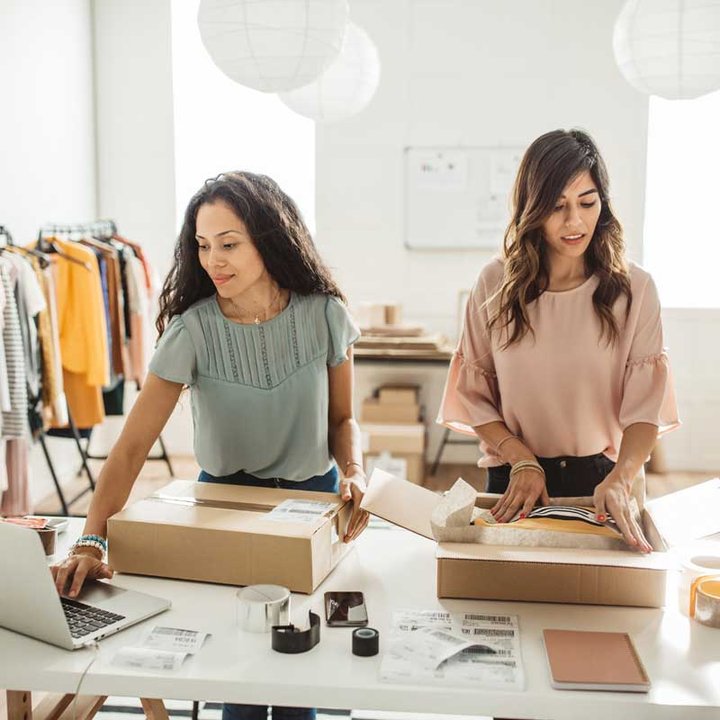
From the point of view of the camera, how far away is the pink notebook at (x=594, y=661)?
1.22m

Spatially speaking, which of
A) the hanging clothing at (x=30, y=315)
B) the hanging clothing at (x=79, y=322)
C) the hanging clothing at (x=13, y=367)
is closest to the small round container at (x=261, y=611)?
the hanging clothing at (x=13, y=367)

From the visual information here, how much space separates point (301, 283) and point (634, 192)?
3.85 m

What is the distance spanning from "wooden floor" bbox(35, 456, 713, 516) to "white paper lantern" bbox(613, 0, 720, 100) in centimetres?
251

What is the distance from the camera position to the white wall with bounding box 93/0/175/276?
17.4ft

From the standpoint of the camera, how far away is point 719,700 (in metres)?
1.21

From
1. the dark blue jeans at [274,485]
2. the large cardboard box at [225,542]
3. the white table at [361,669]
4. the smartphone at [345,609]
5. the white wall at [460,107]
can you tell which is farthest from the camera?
the white wall at [460,107]

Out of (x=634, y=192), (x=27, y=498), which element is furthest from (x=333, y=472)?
(x=634, y=192)

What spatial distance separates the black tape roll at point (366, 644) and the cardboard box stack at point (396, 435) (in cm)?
333

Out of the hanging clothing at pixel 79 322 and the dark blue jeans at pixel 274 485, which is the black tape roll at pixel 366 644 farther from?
the hanging clothing at pixel 79 322

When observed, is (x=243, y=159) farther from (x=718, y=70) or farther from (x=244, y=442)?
(x=244, y=442)

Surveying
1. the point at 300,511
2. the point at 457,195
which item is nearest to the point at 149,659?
the point at 300,511

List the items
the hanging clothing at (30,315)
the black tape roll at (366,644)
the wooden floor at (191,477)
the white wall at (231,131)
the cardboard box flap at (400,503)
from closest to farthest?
the black tape roll at (366,644) < the cardboard box flap at (400,503) < the hanging clothing at (30,315) < the wooden floor at (191,477) < the white wall at (231,131)

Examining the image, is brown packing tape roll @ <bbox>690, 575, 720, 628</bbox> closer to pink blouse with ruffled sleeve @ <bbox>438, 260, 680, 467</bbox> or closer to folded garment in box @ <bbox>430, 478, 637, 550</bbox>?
folded garment in box @ <bbox>430, 478, 637, 550</bbox>

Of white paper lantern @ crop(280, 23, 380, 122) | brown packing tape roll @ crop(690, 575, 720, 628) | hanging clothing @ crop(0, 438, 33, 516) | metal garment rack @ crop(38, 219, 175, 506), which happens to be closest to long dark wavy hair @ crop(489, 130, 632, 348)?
brown packing tape roll @ crop(690, 575, 720, 628)
